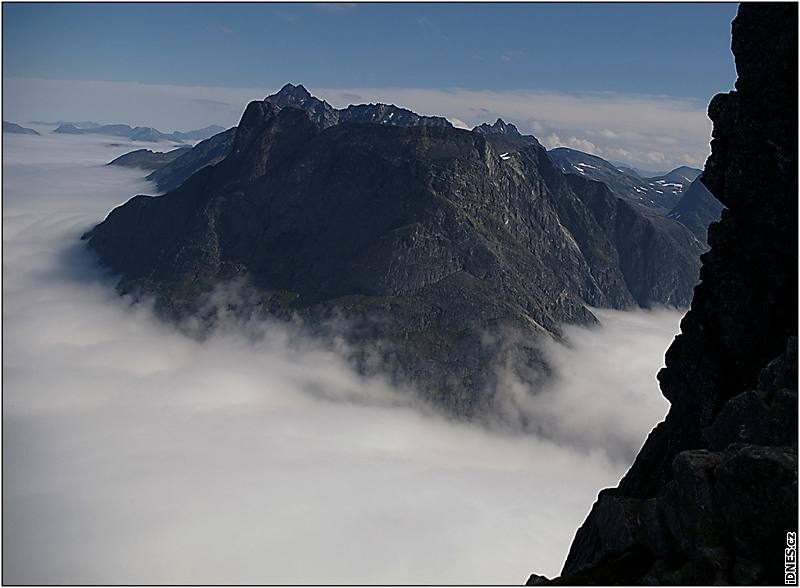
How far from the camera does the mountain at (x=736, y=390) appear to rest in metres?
45.1

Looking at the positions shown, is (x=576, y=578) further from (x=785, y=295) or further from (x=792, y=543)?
(x=785, y=295)

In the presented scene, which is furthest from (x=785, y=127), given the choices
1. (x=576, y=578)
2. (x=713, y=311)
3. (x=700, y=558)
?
(x=576, y=578)

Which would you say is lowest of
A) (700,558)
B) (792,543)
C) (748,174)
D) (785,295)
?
(700,558)

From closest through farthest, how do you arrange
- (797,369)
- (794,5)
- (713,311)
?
(797,369) < (794,5) < (713,311)

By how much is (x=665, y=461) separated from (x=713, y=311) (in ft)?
63.6

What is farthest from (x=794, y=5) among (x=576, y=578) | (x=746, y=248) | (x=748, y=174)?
(x=576, y=578)

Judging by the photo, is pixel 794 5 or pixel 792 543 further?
pixel 794 5

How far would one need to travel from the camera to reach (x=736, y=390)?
70.0 meters

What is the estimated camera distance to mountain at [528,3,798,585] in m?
45.1

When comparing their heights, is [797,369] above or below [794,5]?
below

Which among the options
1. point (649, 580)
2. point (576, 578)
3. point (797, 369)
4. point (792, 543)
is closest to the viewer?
point (792, 543)

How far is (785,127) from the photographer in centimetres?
6366

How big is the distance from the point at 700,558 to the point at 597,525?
21342 millimetres

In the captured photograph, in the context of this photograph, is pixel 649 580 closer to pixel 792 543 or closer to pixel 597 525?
pixel 792 543
